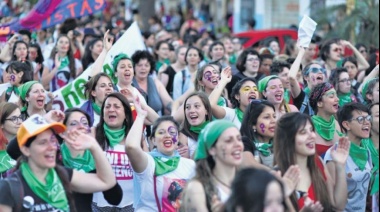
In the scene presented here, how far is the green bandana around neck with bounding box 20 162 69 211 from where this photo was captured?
6535 mm

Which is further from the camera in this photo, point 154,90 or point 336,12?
point 336,12

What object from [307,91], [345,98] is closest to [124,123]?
[307,91]

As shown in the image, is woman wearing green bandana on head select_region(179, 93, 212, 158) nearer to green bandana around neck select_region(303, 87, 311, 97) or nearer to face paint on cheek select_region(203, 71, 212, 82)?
face paint on cheek select_region(203, 71, 212, 82)

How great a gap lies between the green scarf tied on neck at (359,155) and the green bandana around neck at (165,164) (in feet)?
5.03

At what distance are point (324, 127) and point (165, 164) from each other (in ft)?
7.29

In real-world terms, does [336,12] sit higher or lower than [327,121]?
higher

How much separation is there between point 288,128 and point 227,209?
1.62 m

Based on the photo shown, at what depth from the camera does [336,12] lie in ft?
75.7

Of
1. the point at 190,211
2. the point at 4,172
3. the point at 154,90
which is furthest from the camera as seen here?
the point at 154,90

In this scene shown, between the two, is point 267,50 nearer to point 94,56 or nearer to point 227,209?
point 94,56

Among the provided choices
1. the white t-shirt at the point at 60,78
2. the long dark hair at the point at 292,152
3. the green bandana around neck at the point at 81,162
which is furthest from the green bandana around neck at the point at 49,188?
the white t-shirt at the point at 60,78

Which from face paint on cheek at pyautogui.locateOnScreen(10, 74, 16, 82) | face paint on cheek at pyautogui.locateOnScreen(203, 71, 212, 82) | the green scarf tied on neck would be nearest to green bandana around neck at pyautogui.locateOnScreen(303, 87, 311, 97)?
face paint on cheek at pyautogui.locateOnScreen(203, 71, 212, 82)

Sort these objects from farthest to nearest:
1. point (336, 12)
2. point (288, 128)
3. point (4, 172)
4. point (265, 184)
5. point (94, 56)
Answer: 1. point (336, 12)
2. point (94, 56)
3. point (4, 172)
4. point (288, 128)
5. point (265, 184)

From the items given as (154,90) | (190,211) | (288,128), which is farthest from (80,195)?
(154,90)
